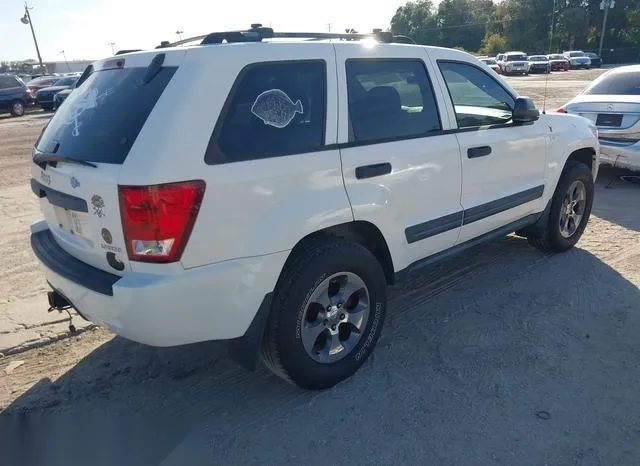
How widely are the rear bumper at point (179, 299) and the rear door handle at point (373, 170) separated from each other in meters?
0.67

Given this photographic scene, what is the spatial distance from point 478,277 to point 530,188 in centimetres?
86

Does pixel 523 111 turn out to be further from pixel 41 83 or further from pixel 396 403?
pixel 41 83

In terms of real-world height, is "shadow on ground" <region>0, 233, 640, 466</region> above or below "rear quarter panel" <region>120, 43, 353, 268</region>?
below

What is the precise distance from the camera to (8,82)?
22656 millimetres

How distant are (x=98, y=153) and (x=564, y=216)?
163 inches

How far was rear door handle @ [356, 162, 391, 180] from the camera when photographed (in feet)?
9.90

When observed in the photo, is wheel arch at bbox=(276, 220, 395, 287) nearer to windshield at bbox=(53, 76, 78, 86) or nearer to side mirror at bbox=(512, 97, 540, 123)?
side mirror at bbox=(512, 97, 540, 123)

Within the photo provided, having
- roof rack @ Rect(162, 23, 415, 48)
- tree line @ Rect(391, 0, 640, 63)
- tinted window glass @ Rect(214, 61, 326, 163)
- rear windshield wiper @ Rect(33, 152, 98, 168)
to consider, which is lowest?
tree line @ Rect(391, 0, 640, 63)

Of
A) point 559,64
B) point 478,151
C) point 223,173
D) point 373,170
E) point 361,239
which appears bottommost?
point 559,64

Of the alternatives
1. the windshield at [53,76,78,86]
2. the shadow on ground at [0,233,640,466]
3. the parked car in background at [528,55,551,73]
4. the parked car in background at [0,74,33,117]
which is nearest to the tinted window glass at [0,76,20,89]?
the parked car in background at [0,74,33,117]

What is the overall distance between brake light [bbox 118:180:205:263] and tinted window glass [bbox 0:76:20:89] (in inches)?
962

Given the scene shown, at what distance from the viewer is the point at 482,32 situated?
87.7 meters

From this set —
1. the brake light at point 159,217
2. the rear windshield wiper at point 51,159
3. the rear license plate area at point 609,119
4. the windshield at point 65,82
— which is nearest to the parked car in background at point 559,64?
the windshield at point 65,82

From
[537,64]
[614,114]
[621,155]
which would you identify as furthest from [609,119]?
[537,64]
